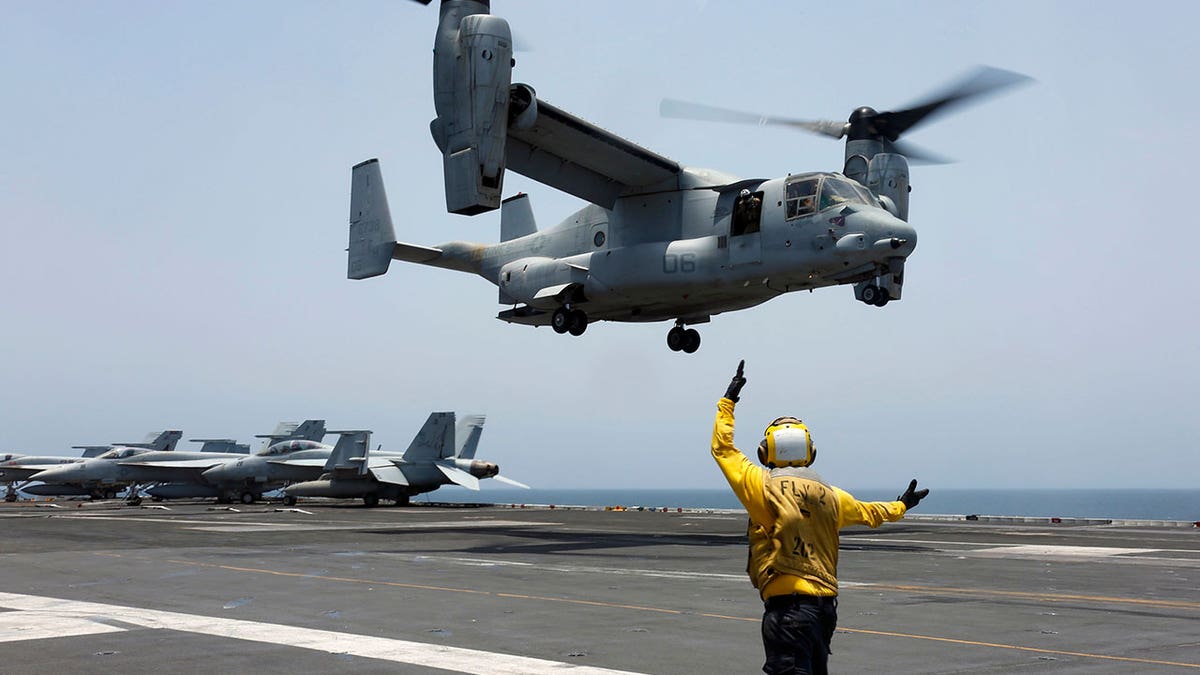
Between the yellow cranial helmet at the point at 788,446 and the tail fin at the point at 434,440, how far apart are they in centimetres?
5326

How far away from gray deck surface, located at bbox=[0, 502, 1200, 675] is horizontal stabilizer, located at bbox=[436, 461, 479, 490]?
28.9 metres

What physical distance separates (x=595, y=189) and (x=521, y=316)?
5.15 m

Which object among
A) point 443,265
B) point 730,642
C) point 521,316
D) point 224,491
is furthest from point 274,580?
point 224,491

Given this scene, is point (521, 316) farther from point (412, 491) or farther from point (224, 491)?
point (224, 491)

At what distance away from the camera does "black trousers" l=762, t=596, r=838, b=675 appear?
5887 mm

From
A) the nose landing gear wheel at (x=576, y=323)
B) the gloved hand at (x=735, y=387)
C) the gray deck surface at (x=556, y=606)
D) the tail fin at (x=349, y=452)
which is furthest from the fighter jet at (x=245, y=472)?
the gloved hand at (x=735, y=387)

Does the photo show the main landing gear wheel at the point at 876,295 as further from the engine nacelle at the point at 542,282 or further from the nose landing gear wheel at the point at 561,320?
the nose landing gear wheel at the point at 561,320

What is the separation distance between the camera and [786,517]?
6066 millimetres

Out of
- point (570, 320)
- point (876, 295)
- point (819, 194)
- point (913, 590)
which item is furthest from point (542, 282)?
point (913, 590)

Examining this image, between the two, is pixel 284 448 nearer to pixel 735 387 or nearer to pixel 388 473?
pixel 388 473

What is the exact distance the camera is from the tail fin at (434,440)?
5841cm

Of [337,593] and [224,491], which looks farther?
[224,491]

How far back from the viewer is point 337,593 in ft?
50.6

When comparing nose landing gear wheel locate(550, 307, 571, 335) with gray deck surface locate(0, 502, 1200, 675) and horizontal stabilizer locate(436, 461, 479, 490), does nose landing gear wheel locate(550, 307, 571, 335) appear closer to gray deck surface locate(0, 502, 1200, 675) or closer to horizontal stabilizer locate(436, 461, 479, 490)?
gray deck surface locate(0, 502, 1200, 675)
